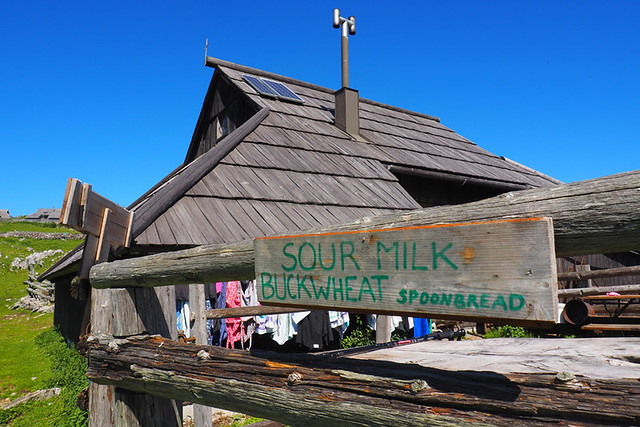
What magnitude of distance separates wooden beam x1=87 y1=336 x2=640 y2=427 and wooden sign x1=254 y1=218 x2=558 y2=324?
25 centimetres

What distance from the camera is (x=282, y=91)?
11539 mm

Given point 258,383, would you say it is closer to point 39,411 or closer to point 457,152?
point 39,411

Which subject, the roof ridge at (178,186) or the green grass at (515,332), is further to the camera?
the green grass at (515,332)

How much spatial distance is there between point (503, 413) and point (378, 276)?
49cm

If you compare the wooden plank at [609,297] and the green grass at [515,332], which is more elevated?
the wooden plank at [609,297]

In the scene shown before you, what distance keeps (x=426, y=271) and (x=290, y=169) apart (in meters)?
6.82

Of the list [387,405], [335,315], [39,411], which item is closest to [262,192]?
[335,315]

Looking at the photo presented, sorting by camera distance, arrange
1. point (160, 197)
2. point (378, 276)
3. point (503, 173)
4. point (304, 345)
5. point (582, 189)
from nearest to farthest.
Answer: point (582, 189), point (378, 276), point (160, 197), point (304, 345), point (503, 173)

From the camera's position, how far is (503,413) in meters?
1.24

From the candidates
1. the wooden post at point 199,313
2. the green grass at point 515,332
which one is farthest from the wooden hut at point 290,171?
the green grass at point 515,332

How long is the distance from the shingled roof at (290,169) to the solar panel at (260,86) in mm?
150

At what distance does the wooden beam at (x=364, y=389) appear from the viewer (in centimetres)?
118

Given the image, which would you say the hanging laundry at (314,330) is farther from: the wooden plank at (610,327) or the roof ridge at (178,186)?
the wooden plank at (610,327)

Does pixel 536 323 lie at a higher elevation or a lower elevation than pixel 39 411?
higher
